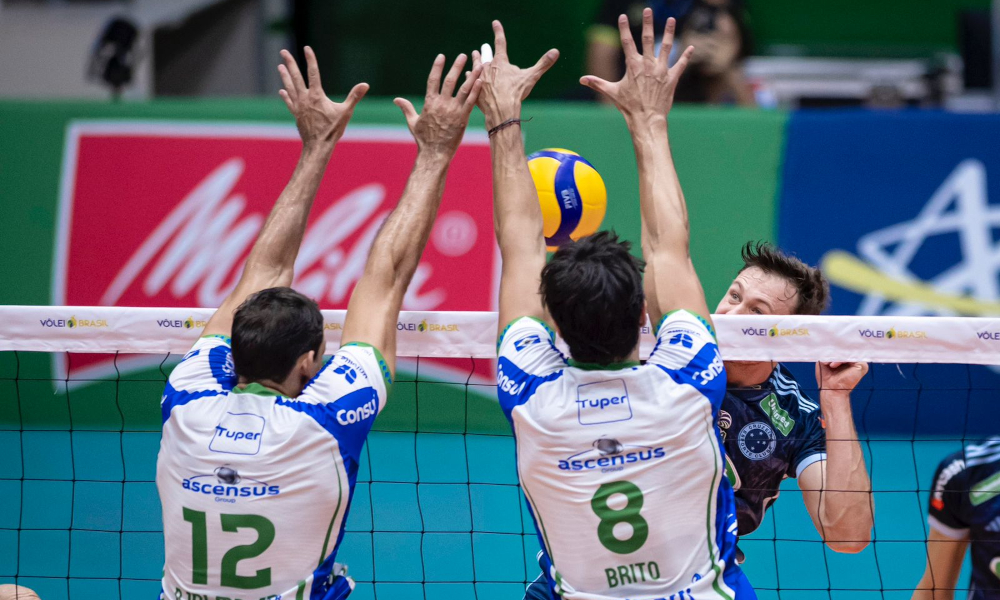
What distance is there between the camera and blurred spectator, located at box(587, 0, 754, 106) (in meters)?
8.72

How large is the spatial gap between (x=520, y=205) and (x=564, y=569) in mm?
1154

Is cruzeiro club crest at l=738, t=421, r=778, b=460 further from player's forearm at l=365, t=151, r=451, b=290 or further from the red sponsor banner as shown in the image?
the red sponsor banner

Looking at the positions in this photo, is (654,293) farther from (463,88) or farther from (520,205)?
(463,88)

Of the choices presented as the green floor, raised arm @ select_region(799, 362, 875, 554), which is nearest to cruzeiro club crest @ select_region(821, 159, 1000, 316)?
the green floor

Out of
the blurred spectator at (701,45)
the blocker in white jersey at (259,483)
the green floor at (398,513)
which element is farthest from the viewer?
the blurred spectator at (701,45)

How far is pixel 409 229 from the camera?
349 centimetres

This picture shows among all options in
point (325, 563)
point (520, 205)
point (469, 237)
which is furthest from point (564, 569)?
point (469, 237)

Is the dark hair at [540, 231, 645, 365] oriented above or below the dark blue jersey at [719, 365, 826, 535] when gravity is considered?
above

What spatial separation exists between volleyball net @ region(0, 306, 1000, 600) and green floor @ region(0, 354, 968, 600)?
16 millimetres

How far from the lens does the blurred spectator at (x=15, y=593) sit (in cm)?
358

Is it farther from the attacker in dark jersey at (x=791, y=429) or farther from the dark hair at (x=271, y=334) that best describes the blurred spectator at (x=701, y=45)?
the dark hair at (x=271, y=334)

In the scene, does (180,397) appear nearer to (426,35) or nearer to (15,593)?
(15,593)

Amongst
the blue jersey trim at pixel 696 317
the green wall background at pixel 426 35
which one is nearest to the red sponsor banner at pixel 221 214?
the blue jersey trim at pixel 696 317

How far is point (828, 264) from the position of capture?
7707 millimetres
